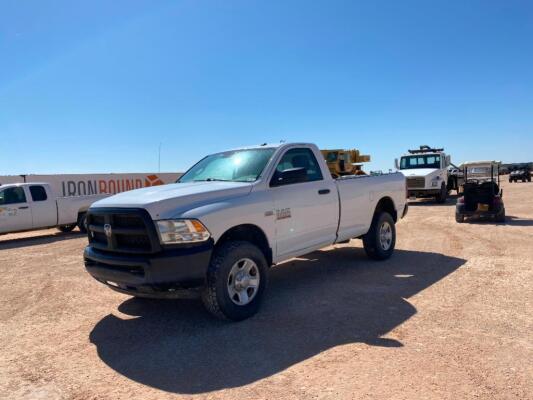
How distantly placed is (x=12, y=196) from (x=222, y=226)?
36.9ft

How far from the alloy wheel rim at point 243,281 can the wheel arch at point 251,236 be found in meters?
0.33

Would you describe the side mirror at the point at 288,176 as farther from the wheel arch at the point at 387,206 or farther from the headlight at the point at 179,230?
the wheel arch at the point at 387,206

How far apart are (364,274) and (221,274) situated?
3.01 metres

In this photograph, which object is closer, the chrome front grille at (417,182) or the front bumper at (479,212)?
the front bumper at (479,212)

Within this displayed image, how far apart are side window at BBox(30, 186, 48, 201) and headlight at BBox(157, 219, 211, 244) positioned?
11.2 m

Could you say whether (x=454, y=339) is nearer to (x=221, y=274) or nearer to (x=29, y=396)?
(x=221, y=274)

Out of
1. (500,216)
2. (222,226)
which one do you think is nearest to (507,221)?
(500,216)

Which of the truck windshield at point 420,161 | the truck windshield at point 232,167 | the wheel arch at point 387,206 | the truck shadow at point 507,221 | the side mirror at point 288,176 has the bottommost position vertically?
the truck shadow at point 507,221

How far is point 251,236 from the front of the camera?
511cm

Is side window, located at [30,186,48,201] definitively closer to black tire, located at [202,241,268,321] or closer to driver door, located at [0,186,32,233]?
driver door, located at [0,186,32,233]

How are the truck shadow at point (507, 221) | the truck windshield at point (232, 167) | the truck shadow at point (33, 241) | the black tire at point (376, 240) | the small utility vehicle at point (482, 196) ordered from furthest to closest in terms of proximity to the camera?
the small utility vehicle at point (482, 196) < the truck shadow at point (33, 241) < the truck shadow at point (507, 221) < the black tire at point (376, 240) < the truck windshield at point (232, 167)

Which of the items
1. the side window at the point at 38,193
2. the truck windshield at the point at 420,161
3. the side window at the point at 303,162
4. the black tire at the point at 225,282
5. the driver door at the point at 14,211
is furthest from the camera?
the truck windshield at the point at 420,161

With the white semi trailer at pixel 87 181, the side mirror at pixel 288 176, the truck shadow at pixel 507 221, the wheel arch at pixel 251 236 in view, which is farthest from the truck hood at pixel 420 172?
the wheel arch at pixel 251 236

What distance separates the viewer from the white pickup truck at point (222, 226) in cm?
420
